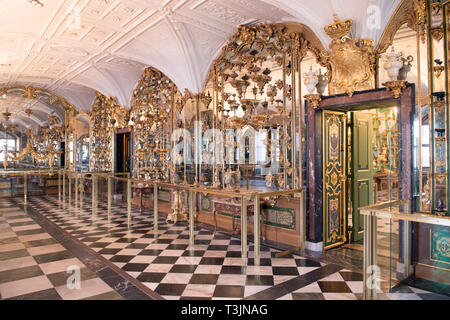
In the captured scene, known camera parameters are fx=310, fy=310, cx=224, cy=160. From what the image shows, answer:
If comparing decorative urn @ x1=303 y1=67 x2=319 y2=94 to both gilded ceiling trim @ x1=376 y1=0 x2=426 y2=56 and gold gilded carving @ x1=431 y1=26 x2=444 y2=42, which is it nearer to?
gilded ceiling trim @ x1=376 y1=0 x2=426 y2=56

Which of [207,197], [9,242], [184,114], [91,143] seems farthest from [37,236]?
[91,143]

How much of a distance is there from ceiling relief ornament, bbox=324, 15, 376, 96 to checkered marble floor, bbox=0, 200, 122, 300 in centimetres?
409

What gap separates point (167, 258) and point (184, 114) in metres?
4.29

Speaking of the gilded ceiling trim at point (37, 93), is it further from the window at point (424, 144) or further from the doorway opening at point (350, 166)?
the window at point (424, 144)

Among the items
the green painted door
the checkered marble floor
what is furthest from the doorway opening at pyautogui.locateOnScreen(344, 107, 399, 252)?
the checkered marble floor

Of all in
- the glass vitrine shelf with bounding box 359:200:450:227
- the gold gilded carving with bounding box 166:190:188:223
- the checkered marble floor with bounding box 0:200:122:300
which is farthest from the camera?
the gold gilded carving with bounding box 166:190:188:223

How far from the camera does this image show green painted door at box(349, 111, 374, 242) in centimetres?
552

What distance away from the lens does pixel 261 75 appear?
5887mm

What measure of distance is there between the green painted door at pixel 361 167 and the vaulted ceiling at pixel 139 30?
5.81ft

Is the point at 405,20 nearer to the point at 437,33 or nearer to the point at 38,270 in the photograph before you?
the point at 437,33

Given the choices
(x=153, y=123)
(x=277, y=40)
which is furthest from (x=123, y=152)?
(x=277, y=40)

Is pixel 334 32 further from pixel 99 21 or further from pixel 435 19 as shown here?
pixel 99 21

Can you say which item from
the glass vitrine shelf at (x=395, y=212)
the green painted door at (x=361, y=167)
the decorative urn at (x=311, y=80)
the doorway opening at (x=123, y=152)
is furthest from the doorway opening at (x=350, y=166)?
the doorway opening at (x=123, y=152)

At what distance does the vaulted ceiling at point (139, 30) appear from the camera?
466cm
